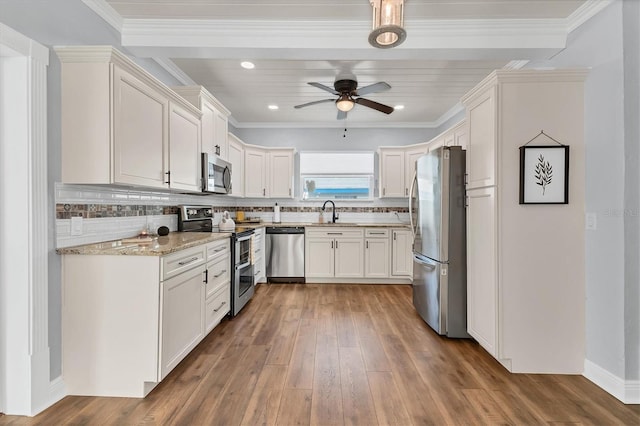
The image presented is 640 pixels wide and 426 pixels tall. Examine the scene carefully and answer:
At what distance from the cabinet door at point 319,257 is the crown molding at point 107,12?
10.7 ft

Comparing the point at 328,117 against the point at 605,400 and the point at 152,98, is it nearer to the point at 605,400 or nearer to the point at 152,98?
the point at 152,98

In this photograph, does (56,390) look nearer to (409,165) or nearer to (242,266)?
(242,266)

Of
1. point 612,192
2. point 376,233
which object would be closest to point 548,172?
point 612,192

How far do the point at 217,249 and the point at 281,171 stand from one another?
2.49 meters

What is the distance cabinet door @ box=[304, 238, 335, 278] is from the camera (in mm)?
4566

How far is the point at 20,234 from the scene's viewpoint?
64.9 inches

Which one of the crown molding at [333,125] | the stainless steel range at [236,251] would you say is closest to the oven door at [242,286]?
the stainless steel range at [236,251]

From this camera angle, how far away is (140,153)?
210cm

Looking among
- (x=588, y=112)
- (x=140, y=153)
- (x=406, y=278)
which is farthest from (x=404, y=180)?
(x=140, y=153)

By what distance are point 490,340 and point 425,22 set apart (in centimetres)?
251

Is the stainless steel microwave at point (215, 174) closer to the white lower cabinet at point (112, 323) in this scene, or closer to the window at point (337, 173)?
the white lower cabinet at point (112, 323)

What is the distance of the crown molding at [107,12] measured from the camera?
2.06 meters

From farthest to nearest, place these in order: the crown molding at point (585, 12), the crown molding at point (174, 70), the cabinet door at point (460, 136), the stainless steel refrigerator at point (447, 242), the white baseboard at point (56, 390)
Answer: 1. the cabinet door at point (460, 136)
2. the crown molding at point (174, 70)
3. the stainless steel refrigerator at point (447, 242)
4. the crown molding at point (585, 12)
5. the white baseboard at point (56, 390)

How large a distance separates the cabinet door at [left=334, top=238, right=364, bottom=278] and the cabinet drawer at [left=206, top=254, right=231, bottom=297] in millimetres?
1946
